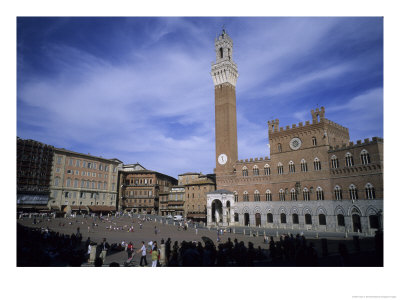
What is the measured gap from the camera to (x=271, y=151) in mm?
38906

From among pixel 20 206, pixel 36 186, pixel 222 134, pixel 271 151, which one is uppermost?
pixel 222 134

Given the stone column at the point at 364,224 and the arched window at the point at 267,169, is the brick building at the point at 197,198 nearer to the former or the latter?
the arched window at the point at 267,169

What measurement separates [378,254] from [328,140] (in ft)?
78.4

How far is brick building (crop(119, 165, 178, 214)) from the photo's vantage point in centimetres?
5991

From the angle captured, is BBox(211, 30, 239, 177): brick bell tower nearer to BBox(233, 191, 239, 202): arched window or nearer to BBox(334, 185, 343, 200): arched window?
BBox(233, 191, 239, 202): arched window

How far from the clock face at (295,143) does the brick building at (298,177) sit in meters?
0.14

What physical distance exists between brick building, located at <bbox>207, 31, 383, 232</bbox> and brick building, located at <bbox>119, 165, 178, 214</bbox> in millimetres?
20844

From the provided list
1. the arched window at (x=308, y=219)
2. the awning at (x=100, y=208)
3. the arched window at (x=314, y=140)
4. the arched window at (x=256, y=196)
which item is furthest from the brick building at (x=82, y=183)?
the arched window at (x=314, y=140)

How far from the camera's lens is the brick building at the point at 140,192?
2359 inches

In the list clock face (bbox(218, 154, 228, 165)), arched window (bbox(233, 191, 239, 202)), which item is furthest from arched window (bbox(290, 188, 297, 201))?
clock face (bbox(218, 154, 228, 165))

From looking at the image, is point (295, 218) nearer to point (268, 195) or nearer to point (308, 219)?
point (308, 219)
